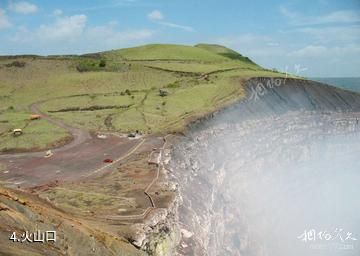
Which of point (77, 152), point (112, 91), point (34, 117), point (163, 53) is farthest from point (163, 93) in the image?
point (163, 53)

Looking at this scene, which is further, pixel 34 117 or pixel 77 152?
pixel 34 117

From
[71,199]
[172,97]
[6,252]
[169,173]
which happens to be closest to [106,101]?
[172,97]

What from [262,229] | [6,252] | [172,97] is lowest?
[262,229]

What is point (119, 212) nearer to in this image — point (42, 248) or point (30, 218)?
point (30, 218)

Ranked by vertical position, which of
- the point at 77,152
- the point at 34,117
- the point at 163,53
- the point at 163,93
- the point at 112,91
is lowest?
the point at 77,152

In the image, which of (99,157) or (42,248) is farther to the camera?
(99,157)

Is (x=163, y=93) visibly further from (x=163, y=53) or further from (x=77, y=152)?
(x=163, y=53)

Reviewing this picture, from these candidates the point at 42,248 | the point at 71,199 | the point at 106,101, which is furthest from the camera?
the point at 106,101

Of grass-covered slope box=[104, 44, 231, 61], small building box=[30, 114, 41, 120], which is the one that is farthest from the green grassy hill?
small building box=[30, 114, 41, 120]
